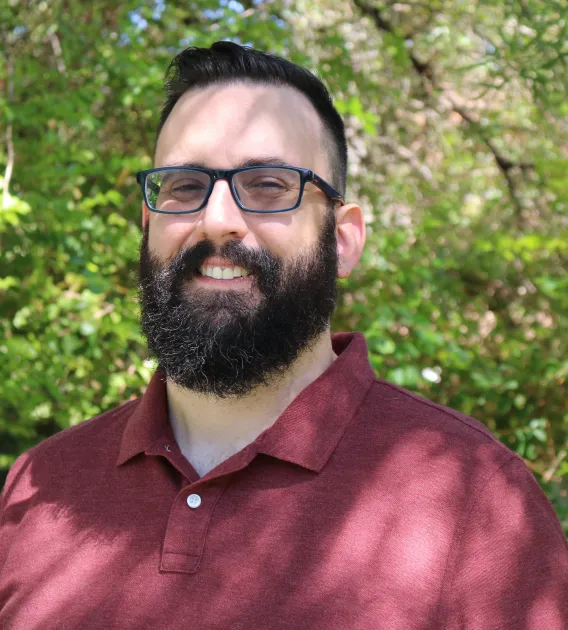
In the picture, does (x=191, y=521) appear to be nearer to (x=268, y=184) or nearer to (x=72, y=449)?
(x=72, y=449)

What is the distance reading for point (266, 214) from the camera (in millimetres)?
1848

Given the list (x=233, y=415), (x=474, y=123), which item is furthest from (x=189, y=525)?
(x=474, y=123)

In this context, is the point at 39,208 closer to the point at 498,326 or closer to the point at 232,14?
the point at 232,14

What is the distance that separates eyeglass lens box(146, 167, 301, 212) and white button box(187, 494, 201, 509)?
653 millimetres

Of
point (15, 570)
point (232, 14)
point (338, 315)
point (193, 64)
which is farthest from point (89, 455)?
point (232, 14)

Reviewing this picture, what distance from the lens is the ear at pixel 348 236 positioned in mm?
2111

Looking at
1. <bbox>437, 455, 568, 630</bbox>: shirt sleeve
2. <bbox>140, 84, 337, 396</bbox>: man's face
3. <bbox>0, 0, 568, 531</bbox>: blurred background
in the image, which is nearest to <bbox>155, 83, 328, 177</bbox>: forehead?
<bbox>140, 84, 337, 396</bbox>: man's face

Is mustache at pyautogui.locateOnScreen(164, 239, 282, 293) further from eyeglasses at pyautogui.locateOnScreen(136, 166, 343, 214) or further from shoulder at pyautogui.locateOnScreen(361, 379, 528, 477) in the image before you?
shoulder at pyautogui.locateOnScreen(361, 379, 528, 477)

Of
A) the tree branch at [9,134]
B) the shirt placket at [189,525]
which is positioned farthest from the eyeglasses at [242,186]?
the tree branch at [9,134]

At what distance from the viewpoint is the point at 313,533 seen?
1.61 m

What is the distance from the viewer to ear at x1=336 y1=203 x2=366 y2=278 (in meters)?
2.11

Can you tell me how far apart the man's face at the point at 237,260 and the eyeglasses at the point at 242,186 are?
0.02 meters

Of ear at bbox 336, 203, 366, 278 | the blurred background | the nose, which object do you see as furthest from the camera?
the blurred background

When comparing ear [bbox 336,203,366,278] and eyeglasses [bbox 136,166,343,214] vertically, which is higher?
eyeglasses [bbox 136,166,343,214]
